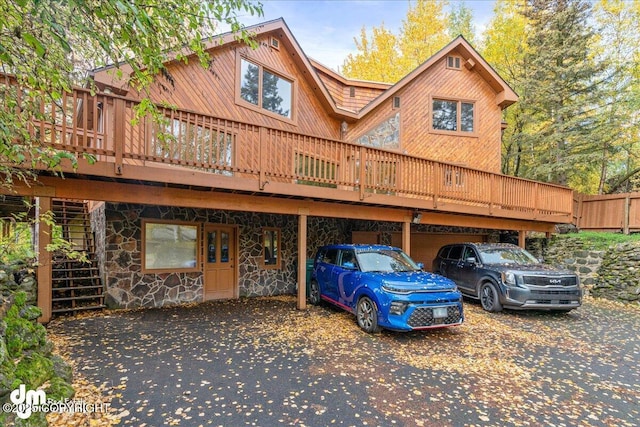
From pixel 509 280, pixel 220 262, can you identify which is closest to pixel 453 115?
pixel 509 280

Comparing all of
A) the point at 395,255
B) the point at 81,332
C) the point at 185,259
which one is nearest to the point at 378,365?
the point at 395,255

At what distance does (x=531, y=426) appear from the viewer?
3293 millimetres

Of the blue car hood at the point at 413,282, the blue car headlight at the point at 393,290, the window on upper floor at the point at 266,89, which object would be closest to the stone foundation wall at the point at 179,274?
the window on upper floor at the point at 266,89

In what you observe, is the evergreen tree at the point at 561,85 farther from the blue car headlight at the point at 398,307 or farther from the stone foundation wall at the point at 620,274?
the blue car headlight at the point at 398,307

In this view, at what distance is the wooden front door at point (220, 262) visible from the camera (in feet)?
29.3

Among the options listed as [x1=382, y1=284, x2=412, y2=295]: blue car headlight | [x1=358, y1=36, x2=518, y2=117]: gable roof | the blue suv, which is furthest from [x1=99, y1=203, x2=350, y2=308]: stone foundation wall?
[x1=358, y1=36, x2=518, y2=117]: gable roof

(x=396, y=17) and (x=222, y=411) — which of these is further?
(x=396, y=17)

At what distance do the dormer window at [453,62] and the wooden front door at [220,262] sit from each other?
10.6m

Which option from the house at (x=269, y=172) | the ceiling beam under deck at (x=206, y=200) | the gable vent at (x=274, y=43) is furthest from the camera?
the gable vent at (x=274, y=43)

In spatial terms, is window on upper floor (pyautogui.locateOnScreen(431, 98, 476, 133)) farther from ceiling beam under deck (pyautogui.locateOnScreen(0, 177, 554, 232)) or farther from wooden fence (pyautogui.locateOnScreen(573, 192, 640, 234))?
wooden fence (pyautogui.locateOnScreen(573, 192, 640, 234))

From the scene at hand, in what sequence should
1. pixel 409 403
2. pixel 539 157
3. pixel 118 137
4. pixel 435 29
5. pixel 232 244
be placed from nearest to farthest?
pixel 409 403 → pixel 118 137 → pixel 232 244 → pixel 539 157 → pixel 435 29

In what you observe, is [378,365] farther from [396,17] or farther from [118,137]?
[396,17]

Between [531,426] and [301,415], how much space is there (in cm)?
229

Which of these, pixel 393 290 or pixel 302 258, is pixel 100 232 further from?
pixel 393 290
